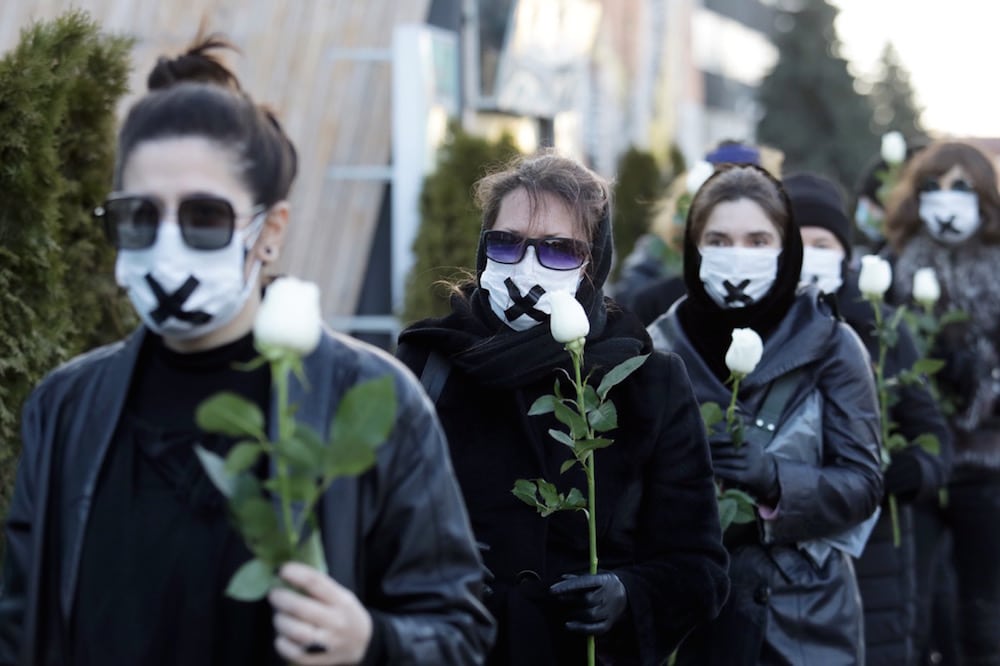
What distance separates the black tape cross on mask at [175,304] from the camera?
2754 millimetres

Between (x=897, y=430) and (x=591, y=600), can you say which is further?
(x=897, y=430)

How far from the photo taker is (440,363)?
406cm

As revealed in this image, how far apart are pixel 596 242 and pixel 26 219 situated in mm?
1901

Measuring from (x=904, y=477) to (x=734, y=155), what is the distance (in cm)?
193

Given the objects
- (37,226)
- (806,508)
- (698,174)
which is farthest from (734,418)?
(698,174)

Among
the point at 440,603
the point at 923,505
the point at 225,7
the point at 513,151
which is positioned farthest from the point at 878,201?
the point at 440,603

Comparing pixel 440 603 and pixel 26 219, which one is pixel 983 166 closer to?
pixel 26 219

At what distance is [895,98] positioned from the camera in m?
39.1

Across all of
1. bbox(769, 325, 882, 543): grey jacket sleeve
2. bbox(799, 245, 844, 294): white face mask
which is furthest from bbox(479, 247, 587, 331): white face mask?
bbox(799, 245, 844, 294): white face mask

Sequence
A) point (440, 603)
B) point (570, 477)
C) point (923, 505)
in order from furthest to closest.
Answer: point (923, 505) < point (570, 477) < point (440, 603)

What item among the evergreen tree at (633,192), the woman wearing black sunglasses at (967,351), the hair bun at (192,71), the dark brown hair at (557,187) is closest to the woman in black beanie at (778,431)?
the dark brown hair at (557,187)

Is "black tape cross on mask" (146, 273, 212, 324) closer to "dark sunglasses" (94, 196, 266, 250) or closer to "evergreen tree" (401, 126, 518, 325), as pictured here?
"dark sunglasses" (94, 196, 266, 250)

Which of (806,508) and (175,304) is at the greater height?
(175,304)

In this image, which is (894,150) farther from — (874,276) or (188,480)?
(188,480)
